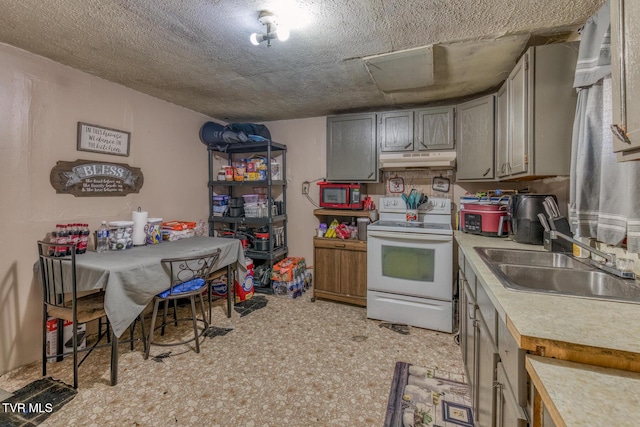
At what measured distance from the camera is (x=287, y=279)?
342 centimetres

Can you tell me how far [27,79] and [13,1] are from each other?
2.45ft

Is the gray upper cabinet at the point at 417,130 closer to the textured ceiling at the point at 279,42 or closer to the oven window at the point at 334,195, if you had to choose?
the textured ceiling at the point at 279,42

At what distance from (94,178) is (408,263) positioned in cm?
287

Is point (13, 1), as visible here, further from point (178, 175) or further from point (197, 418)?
point (197, 418)

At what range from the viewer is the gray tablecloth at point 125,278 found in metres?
1.79

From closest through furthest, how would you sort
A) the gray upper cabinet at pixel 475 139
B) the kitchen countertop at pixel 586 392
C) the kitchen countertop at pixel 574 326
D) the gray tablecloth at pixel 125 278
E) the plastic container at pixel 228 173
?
the kitchen countertop at pixel 586 392 < the kitchen countertop at pixel 574 326 < the gray tablecloth at pixel 125 278 < the gray upper cabinet at pixel 475 139 < the plastic container at pixel 228 173

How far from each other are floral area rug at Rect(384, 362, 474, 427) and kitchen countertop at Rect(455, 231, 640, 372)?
99 cm

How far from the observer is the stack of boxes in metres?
3.42

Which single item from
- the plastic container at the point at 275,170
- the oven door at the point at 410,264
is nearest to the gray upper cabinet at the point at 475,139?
the oven door at the point at 410,264

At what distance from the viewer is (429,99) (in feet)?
9.60

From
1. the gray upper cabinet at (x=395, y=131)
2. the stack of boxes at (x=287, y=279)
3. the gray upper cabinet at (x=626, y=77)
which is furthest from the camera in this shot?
the stack of boxes at (x=287, y=279)

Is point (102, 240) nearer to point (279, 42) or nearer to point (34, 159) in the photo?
point (34, 159)

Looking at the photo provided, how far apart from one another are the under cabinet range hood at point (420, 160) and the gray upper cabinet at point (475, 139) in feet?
0.40

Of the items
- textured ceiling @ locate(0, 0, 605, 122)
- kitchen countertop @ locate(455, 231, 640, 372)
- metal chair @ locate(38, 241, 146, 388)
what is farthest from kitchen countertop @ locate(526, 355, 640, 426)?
metal chair @ locate(38, 241, 146, 388)
